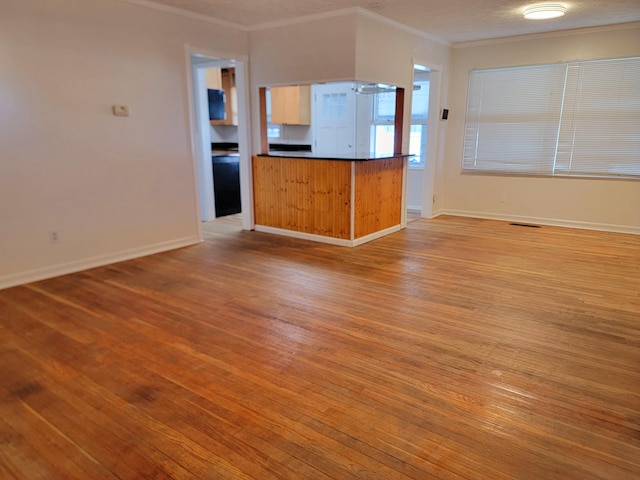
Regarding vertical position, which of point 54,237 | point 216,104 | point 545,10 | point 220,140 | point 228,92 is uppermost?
point 545,10

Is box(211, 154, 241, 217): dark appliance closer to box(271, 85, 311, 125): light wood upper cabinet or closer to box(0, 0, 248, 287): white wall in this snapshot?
box(271, 85, 311, 125): light wood upper cabinet

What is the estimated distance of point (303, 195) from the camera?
206 inches

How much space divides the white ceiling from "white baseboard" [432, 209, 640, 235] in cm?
246

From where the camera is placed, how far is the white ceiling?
13.8 feet

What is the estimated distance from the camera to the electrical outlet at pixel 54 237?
3859mm

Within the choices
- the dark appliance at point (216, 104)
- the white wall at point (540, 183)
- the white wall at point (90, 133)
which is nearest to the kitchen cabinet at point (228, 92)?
the dark appliance at point (216, 104)

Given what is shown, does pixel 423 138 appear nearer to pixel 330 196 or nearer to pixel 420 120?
pixel 420 120

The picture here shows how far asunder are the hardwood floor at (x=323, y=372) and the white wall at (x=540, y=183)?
191 centimetres

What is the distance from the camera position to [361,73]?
4.57 metres

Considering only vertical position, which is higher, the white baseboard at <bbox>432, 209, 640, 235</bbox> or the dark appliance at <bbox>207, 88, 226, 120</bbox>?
the dark appliance at <bbox>207, 88, 226, 120</bbox>

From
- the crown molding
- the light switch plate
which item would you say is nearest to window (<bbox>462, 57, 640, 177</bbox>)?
the crown molding

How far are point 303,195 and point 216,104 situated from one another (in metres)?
2.79

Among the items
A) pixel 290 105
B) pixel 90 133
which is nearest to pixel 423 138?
pixel 290 105

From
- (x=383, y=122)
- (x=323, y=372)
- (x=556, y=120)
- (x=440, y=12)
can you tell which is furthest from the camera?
(x=383, y=122)
